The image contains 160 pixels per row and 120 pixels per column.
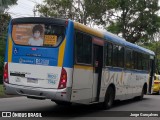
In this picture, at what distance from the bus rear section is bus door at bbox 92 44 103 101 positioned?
6.42 ft

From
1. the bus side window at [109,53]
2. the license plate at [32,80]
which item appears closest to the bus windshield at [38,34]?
the license plate at [32,80]

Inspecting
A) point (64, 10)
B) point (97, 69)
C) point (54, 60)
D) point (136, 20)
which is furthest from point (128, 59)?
point (136, 20)

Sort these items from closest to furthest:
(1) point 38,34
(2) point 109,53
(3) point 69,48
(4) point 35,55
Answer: (3) point 69,48 < (4) point 35,55 < (1) point 38,34 < (2) point 109,53

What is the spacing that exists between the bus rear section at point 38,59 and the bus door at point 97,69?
1.96 meters

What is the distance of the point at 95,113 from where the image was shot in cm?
1431

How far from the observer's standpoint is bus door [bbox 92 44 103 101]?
14011 mm

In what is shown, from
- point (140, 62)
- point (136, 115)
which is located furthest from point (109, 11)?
point (136, 115)

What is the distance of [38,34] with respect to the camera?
1270cm

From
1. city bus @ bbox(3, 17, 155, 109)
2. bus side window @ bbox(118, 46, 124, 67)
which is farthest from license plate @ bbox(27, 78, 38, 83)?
bus side window @ bbox(118, 46, 124, 67)

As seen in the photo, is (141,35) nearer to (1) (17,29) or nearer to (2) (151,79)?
(2) (151,79)

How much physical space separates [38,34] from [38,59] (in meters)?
0.82

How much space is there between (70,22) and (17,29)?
1.86m

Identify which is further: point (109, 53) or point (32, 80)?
point (109, 53)

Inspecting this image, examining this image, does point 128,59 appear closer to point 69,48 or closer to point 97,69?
point 97,69
